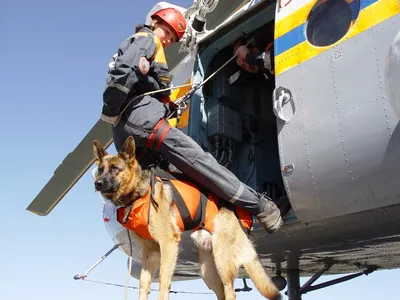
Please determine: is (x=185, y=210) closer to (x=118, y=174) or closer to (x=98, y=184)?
(x=118, y=174)

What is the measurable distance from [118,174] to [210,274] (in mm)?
1479

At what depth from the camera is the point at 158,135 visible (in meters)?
3.98

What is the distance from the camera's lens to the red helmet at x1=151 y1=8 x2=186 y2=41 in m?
4.36

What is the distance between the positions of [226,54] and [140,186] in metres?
2.91

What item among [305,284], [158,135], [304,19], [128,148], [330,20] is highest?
[304,19]

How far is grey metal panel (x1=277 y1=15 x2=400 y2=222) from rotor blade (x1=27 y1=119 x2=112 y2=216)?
479cm

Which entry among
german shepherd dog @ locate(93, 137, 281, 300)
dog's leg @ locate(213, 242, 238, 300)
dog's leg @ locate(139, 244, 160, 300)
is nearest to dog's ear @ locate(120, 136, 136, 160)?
german shepherd dog @ locate(93, 137, 281, 300)

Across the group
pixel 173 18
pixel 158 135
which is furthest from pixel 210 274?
pixel 173 18

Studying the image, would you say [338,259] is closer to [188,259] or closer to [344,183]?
[188,259]

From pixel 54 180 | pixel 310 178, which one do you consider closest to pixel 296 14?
pixel 310 178

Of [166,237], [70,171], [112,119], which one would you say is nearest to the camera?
[166,237]

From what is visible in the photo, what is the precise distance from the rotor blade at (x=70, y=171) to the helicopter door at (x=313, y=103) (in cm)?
465

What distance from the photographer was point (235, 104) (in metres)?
5.97

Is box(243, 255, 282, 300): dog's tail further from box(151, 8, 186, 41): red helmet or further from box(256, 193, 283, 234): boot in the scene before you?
box(151, 8, 186, 41): red helmet
